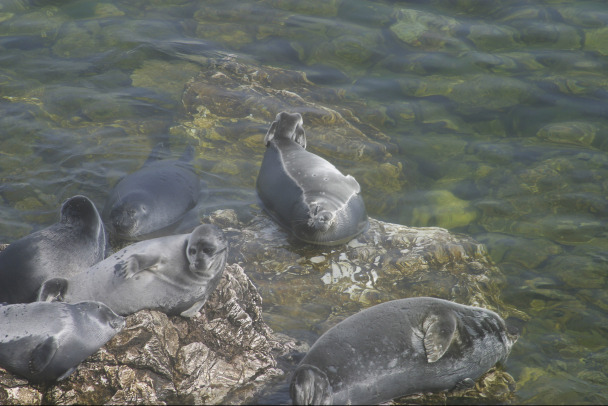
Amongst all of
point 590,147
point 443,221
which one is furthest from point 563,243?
point 590,147

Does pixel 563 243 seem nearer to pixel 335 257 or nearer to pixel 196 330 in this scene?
pixel 335 257

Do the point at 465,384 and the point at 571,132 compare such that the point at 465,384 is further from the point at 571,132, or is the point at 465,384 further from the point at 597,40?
the point at 597,40

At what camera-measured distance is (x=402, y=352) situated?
4.68 m

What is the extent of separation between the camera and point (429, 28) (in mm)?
10758

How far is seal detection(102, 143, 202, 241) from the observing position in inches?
254

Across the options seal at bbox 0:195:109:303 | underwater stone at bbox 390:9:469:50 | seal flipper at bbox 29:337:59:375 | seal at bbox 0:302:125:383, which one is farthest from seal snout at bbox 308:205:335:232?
underwater stone at bbox 390:9:469:50

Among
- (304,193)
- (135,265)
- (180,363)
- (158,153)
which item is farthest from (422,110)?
(180,363)

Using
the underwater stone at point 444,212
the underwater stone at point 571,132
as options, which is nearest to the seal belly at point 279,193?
the underwater stone at point 444,212

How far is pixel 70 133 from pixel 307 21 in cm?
483

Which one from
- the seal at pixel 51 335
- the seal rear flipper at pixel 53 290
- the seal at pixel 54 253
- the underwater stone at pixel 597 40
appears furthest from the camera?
the underwater stone at pixel 597 40

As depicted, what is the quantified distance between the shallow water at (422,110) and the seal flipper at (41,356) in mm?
2852

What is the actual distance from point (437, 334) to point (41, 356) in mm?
2872

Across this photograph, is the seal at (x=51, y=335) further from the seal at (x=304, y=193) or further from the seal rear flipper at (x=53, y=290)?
the seal at (x=304, y=193)

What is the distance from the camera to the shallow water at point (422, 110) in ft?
21.8
